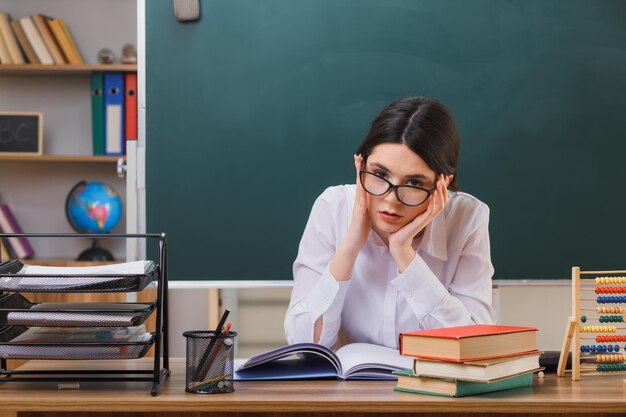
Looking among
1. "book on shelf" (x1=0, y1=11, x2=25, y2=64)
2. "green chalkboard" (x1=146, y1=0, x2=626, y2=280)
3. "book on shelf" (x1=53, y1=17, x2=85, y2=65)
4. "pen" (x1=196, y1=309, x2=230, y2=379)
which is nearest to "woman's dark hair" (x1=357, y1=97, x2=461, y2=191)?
"pen" (x1=196, y1=309, x2=230, y2=379)

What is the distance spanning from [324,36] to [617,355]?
157cm

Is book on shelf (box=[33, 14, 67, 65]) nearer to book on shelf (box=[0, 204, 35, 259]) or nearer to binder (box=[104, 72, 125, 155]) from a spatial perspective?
binder (box=[104, 72, 125, 155])

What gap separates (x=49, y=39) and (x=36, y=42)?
0.21 feet

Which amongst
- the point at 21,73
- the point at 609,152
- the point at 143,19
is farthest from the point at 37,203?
the point at 609,152

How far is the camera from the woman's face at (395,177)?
5.81 ft

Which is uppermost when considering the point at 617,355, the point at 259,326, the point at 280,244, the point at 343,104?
the point at 343,104

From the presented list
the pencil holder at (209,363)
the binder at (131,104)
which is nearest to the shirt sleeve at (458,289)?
the pencil holder at (209,363)

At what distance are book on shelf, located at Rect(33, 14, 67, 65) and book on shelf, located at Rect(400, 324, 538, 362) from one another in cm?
314

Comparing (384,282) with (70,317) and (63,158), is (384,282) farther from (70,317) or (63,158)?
(63,158)

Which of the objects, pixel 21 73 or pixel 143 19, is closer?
pixel 143 19

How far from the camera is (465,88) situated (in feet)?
9.00

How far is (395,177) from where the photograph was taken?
5.80 feet

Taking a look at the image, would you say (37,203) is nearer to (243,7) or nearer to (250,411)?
(243,7)

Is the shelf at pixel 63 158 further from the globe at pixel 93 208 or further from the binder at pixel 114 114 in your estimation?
the globe at pixel 93 208
